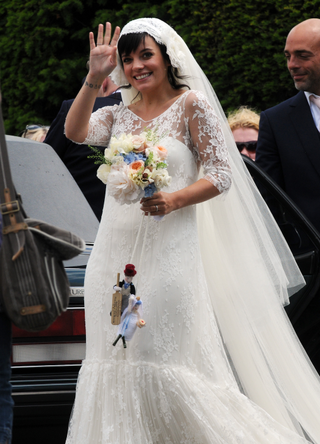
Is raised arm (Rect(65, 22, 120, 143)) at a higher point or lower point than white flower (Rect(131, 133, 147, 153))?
higher

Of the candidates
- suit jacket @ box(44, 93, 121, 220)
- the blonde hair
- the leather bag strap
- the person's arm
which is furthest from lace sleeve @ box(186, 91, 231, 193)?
the blonde hair

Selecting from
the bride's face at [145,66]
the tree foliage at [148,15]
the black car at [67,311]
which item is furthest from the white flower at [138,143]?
the tree foliage at [148,15]

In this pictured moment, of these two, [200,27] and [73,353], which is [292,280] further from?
[200,27]

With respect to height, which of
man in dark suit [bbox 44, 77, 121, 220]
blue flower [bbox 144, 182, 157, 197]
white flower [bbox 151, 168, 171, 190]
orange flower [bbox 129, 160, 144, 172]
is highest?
orange flower [bbox 129, 160, 144, 172]

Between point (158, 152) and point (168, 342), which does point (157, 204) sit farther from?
point (168, 342)

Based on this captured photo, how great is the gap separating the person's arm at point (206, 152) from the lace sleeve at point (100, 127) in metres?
0.46

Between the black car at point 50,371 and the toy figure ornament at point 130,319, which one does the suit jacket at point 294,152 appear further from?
the toy figure ornament at point 130,319

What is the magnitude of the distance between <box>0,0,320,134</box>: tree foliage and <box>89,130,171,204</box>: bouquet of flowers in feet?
15.5

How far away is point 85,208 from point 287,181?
1402 mm

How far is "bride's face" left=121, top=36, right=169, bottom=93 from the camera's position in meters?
3.30

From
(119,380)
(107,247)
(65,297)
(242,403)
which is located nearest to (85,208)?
(107,247)

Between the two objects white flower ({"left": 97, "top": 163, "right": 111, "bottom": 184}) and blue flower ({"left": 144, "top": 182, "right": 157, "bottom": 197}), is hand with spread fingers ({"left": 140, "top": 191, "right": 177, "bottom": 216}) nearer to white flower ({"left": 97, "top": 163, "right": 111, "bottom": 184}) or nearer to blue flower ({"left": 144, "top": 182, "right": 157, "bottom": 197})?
blue flower ({"left": 144, "top": 182, "right": 157, "bottom": 197})

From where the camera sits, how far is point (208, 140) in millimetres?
3207

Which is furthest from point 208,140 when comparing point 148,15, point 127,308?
point 148,15
